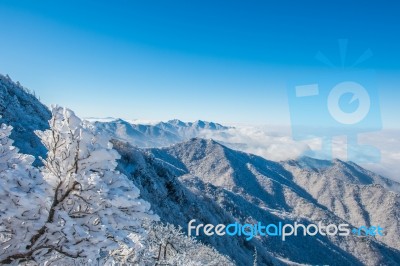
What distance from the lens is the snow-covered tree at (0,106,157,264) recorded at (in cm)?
989

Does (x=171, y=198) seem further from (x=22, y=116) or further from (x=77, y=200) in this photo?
(x=77, y=200)

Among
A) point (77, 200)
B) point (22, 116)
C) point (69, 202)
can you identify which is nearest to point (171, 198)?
point (22, 116)

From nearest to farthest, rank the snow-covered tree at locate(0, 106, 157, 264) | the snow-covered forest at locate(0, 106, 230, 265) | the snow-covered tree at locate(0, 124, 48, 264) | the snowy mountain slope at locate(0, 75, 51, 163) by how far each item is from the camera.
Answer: the snow-covered tree at locate(0, 124, 48, 264) < the snow-covered forest at locate(0, 106, 230, 265) < the snow-covered tree at locate(0, 106, 157, 264) < the snowy mountain slope at locate(0, 75, 51, 163)

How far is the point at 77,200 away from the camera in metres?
10.4

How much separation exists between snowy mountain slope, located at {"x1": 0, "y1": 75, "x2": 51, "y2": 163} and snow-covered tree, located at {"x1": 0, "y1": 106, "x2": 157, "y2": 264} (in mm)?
42983

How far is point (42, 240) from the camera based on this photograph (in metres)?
10.2

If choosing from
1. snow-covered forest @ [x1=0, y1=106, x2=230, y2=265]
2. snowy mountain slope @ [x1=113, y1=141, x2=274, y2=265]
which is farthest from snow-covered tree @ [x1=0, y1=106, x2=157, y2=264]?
snowy mountain slope @ [x1=113, y1=141, x2=274, y2=265]

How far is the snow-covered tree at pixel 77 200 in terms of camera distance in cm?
989

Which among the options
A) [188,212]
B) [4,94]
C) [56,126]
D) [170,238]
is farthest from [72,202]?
[188,212]

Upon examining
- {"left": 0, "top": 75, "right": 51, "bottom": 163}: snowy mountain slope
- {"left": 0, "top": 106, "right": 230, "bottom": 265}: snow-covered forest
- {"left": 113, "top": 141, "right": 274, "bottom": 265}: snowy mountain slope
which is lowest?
{"left": 113, "top": 141, "right": 274, "bottom": 265}: snowy mountain slope

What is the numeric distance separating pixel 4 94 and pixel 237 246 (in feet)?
282

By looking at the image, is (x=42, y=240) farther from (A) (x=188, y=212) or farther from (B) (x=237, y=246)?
(B) (x=237, y=246)

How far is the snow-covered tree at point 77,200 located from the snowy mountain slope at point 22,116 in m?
43.0

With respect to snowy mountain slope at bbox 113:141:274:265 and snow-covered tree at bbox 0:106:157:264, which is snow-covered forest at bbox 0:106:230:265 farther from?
snowy mountain slope at bbox 113:141:274:265
